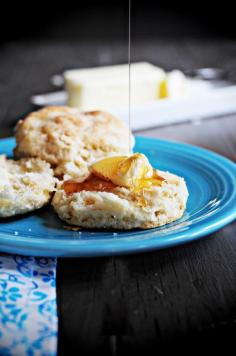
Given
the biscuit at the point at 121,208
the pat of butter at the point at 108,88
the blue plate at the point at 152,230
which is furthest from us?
the pat of butter at the point at 108,88

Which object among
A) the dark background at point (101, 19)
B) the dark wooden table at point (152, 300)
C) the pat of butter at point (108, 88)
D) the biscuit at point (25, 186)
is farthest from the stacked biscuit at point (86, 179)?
the dark background at point (101, 19)

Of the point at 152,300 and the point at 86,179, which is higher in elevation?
the point at 86,179

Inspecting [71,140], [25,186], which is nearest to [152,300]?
[25,186]

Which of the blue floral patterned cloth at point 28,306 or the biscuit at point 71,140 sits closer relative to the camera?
the blue floral patterned cloth at point 28,306

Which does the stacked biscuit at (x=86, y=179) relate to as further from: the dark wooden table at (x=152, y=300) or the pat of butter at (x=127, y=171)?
the dark wooden table at (x=152, y=300)

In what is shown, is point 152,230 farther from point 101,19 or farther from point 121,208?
point 101,19

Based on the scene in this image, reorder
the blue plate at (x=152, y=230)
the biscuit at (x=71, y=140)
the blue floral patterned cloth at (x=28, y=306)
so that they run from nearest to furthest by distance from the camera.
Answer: the blue floral patterned cloth at (x=28, y=306), the blue plate at (x=152, y=230), the biscuit at (x=71, y=140)

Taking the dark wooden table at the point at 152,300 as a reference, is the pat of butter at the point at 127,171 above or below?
above

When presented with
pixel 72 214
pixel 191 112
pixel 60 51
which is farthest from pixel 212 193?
pixel 60 51
